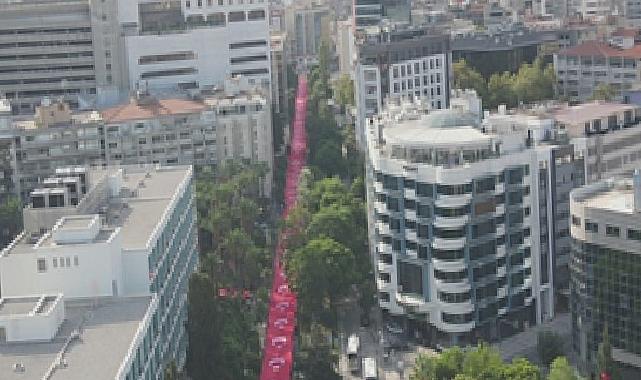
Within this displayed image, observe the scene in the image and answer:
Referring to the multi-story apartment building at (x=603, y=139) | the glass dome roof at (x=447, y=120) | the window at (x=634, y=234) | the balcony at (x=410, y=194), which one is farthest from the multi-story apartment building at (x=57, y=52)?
the window at (x=634, y=234)

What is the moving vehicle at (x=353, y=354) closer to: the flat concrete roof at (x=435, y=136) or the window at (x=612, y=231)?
the flat concrete roof at (x=435, y=136)

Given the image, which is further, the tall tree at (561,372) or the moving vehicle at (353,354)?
the moving vehicle at (353,354)

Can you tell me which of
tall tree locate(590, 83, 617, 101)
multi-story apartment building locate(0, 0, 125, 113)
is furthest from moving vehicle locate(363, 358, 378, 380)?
multi-story apartment building locate(0, 0, 125, 113)

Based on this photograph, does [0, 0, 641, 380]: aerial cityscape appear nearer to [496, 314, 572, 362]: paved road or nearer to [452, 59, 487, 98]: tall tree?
[496, 314, 572, 362]: paved road

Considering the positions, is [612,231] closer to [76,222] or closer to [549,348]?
[549,348]

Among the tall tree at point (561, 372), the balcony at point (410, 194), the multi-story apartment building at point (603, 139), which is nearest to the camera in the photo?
the tall tree at point (561, 372)

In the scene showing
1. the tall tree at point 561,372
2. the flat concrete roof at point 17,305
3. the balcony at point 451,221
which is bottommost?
the tall tree at point 561,372
